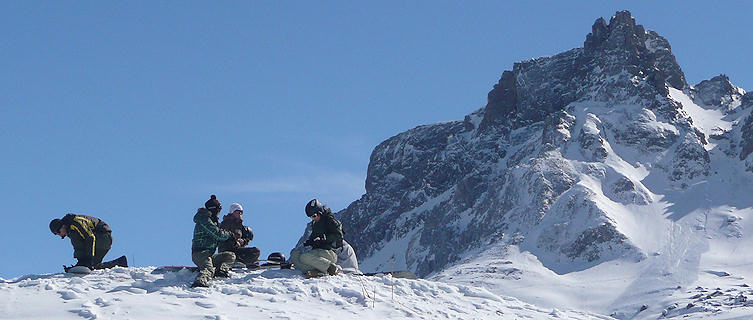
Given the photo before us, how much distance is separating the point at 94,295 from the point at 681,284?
6988 inches

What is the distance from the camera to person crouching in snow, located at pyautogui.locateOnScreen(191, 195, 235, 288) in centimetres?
2153

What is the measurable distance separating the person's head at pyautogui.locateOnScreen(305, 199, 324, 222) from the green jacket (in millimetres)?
1605

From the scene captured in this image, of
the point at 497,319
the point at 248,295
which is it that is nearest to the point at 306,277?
the point at 248,295

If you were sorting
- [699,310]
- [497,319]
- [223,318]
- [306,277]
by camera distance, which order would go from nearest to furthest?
1. [223,318]
2. [497,319]
3. [306,277]
4. [699,310]

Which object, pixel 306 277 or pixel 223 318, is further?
pixel 306 277

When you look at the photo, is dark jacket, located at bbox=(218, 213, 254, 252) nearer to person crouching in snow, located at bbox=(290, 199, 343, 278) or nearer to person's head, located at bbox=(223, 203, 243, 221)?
person's head, located at bbox=(223, 203, 243, 221)

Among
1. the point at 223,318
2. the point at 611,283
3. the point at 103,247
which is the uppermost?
the point at 611,283

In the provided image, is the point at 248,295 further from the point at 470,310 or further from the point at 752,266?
the point at 752,266

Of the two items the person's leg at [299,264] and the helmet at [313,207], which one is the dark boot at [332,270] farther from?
the helmet at [313,207]

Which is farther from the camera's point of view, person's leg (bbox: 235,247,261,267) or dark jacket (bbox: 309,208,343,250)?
person's leg (bbox: 235,247,261,267)

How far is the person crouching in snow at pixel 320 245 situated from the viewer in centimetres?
2253

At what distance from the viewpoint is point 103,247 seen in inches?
896

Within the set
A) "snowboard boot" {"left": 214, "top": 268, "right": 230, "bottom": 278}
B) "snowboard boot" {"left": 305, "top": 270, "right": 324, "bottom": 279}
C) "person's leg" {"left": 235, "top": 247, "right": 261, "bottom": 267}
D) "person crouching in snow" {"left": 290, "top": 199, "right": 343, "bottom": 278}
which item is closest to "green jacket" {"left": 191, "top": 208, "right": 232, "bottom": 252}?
"snowboard boot" {"left": 214, "top": 268, "right": 230, "bottom": 278}

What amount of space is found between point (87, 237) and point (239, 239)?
2.95 m
